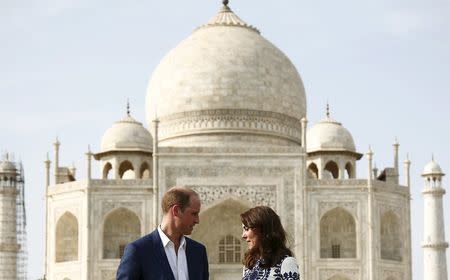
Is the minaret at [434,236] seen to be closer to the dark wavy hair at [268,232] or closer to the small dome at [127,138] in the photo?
the small dome at [127,138]

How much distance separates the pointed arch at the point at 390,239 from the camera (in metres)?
30.7

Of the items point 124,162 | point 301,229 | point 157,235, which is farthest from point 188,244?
point 124,162

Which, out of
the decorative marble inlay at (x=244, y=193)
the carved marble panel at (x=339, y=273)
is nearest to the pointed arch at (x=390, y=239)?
the carved marble panel at (x=339, y=273)

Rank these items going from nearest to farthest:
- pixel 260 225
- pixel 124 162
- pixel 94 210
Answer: pixel 260 225 < pixel 94 210 < pixel 124 162

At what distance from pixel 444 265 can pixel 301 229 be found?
5.94 metres

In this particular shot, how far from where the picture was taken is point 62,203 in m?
30.2

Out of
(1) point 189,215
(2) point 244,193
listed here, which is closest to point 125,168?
(2) point 244,193

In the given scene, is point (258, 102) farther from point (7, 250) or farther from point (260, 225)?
point (260, 225)

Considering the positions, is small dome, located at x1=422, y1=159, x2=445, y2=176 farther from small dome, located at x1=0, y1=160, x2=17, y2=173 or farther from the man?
the man

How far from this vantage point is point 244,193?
29531 mm

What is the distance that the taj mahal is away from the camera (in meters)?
29.2

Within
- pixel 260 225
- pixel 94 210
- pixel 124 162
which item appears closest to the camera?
pixel 260 225

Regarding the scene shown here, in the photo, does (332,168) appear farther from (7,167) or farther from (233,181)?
(7,167)

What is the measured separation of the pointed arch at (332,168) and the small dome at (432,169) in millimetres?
3098
